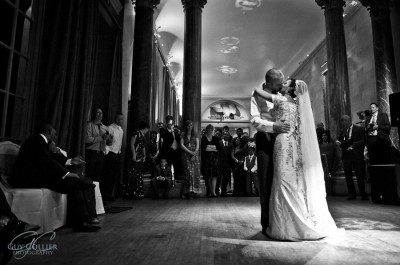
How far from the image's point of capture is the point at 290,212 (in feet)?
8.61

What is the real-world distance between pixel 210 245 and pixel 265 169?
915 millimetres

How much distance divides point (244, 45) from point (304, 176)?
1337 cm

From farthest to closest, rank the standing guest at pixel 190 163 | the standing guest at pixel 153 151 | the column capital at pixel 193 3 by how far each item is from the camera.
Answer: the column capital at pixel 193 3, the standing guest at pixel 153 151, the standing guest at pixel 190 163

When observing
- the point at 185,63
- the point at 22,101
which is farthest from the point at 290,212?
the point at 185,63

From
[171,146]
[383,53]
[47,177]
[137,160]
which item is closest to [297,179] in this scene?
[47,177]

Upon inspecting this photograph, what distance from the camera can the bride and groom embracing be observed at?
2.62 m

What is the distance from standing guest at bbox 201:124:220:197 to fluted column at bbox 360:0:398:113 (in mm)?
4376

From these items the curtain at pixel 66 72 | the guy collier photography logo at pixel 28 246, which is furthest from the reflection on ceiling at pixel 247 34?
the guy collier photography logo at pixel 28 246

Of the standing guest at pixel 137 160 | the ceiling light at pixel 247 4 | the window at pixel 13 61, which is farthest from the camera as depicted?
the ceiling light at pixel 247 4

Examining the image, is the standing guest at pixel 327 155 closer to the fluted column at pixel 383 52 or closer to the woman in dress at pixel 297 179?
the fluted column at pixel 383 52

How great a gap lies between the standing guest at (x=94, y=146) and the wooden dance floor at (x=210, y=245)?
6.23 ft

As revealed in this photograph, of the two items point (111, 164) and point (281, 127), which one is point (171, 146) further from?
point (281, 127)

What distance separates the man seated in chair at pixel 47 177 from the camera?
2.90 metres

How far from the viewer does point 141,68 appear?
718 cm
